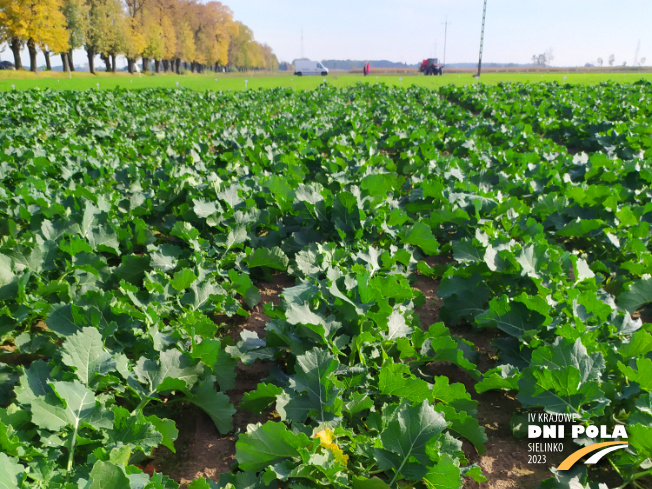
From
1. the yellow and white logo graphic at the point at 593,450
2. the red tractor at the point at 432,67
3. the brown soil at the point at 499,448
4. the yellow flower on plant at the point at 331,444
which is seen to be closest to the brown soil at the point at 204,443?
the yellow flower on plant at the point at 331,444

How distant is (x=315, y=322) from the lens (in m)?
2.49

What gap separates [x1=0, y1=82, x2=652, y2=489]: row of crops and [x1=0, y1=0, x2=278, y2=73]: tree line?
41.3 metres

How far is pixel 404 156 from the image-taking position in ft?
24.4

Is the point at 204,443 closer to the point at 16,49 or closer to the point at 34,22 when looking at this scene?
the point at 34,22

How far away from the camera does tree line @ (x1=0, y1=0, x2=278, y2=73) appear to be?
37594 millimetres

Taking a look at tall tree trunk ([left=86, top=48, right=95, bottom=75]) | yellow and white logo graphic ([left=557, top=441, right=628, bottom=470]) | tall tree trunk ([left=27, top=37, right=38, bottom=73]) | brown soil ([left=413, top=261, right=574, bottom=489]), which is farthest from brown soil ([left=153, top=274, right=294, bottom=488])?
tall tree trunk ([left=86, top=48, right=95, bottom=75])

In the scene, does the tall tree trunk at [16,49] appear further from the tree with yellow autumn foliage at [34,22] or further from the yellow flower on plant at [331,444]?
the yellow flower on plant at [331,444]

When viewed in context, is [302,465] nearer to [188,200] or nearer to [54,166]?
[188,200]

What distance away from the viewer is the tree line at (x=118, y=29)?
37594 mm

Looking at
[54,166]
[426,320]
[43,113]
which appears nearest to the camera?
[426,320]

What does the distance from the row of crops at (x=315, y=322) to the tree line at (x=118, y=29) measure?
136ft

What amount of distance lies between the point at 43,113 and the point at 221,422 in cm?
1381

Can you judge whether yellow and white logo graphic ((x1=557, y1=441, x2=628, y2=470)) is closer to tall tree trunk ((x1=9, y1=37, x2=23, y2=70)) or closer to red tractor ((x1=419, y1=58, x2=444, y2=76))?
tall tree trunk ((x1=9, y1=37, x2=23, y2=70))

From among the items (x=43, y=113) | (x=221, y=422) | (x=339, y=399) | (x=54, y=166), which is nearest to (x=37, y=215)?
(x=54, y=166)
